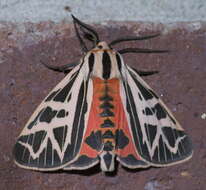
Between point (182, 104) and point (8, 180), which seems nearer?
point (8, 180)

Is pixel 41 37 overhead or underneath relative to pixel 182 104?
overhead

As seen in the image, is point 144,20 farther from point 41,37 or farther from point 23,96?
point 23,96

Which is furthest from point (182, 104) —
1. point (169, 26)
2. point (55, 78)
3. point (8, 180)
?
point (8, 180)

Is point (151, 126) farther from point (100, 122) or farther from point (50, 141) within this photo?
point (50, 141)

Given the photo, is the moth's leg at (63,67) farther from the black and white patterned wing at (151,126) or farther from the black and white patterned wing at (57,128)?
the black and white patterned wing at (151,126)

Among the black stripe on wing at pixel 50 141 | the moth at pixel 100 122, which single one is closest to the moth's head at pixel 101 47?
the moth at pixel 100 122

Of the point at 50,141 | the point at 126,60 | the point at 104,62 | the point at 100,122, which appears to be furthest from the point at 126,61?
the point at 50,141
